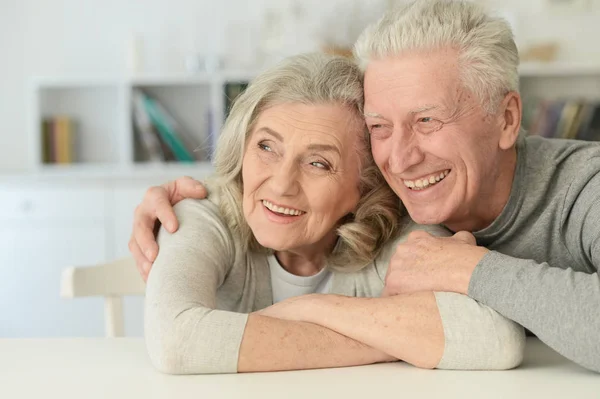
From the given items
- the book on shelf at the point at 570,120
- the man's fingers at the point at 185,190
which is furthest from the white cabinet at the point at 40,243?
the man's fingers at the point at 185,190

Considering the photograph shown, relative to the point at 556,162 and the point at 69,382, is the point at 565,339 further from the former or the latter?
the point at 69,382

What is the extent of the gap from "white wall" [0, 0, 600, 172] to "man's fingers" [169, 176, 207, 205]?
2.89 metres

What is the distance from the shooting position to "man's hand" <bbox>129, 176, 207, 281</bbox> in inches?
62.7

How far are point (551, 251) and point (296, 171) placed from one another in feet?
1.76

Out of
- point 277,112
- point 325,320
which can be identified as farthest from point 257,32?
point 325,320

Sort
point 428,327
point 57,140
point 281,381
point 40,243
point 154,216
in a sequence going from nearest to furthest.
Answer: point 281,381 → point 428,327 → point 154,216 → point 40,243 → point 57,140

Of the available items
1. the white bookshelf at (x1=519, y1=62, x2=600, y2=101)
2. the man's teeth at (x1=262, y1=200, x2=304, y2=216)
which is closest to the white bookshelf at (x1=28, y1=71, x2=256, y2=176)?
the white bookshelf at (x1=519, y1=62, x2=600, y2=101)

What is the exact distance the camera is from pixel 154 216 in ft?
5.47

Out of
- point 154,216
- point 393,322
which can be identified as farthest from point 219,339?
point 154,216

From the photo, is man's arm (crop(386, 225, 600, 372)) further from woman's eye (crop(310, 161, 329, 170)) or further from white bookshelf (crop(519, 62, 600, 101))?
white bookshelf (crop(519, 62, 600, 101))

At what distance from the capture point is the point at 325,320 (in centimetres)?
131

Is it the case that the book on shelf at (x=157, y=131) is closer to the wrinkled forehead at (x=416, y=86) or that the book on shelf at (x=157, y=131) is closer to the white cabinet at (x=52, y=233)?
the white cabinet at (x=52, y=233)

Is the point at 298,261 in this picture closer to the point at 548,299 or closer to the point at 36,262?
the point at 548,299

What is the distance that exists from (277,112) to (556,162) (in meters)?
0.58
